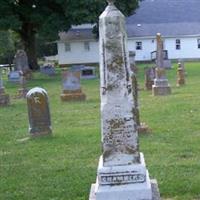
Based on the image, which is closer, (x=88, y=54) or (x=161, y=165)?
(x=161, y=165)

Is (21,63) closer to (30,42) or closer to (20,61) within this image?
(20,61)

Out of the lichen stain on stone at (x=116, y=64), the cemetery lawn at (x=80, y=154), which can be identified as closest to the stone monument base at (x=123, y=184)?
the lichen stain on stone at (x=116, y=64)

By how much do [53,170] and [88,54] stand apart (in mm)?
54370

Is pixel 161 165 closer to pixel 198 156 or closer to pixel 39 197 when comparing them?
pixel 198 156

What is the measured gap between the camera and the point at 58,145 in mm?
10547

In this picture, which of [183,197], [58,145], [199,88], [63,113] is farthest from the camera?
[199,88]

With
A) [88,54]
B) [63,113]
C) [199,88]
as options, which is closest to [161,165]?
[63,113]

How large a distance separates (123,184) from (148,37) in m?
59.1

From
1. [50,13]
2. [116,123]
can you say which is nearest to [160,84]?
[116,123]

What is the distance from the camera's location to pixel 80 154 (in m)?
9.55

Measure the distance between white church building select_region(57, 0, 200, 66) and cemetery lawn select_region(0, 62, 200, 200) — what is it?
46527mm

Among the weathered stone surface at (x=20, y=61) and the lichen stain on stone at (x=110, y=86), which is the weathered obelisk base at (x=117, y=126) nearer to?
the lichen stain on stone at (x=110, y=86)

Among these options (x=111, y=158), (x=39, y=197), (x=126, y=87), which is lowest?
(x=39, y=197)

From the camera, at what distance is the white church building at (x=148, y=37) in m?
62.5
